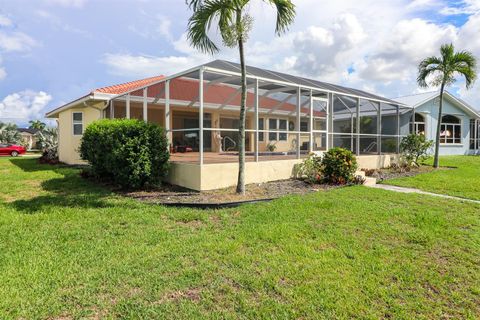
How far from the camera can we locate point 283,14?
270 inches

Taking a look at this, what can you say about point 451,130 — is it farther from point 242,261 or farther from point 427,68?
point 242,261

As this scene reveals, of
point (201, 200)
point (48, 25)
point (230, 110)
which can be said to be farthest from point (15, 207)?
point (230, 110)

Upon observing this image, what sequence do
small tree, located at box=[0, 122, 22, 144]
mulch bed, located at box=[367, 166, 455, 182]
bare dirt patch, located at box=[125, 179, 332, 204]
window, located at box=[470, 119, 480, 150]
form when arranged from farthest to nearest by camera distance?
small tree, located at box=[0, 122, 22, 144] < window, located at box=[470, 119, 480, 150] < mulch bed, located at box=[367, 166, 455, 182] < bare dirt patch, located at box=[125, 179, 332, 204]

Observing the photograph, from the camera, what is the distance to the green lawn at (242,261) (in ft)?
9.19

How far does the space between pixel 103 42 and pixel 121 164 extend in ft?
23.1

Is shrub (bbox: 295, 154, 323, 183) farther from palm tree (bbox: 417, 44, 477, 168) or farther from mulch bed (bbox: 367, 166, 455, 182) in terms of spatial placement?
palm tree (bbox: 417, 44, 477, 168)

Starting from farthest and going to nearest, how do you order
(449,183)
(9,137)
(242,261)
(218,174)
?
(9,137) < (449,183) < (218,174) < (242,261)

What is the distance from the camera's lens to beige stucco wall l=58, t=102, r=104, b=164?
14.7 meters

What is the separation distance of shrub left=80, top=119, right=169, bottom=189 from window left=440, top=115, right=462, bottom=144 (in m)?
23.6

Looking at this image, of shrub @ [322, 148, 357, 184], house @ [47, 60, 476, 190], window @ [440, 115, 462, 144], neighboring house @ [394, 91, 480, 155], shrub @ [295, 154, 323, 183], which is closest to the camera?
house @ [47, 60, 476, 190]

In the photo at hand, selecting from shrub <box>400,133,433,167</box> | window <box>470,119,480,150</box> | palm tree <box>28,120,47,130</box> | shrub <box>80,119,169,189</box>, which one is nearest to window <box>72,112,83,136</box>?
shrub <box>80,119,169,189</box>

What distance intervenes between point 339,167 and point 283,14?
181 inches

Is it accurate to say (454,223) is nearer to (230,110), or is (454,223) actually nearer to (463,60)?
(230,110)

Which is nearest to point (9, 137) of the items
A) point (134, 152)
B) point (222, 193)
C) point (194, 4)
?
point (134, 152)
